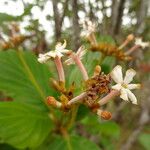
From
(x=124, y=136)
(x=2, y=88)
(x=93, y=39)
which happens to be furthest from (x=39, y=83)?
(x=124, y=136)

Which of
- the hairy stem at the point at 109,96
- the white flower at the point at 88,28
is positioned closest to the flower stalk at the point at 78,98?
the hairy stem at the point at 109,96

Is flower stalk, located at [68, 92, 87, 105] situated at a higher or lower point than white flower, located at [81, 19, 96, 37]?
lower

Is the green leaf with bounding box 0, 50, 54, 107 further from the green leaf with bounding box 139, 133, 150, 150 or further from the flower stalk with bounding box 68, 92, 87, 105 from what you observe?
the green leaf with bounding box 139, 133, 150, 150

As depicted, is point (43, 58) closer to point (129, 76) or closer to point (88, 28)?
point (129, 76)

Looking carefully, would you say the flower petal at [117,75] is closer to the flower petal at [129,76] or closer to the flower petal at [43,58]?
the flower petal at [129,76]

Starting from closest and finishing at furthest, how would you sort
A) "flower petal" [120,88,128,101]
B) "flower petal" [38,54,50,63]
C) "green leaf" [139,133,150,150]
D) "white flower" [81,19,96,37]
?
"flower petal" [120,88,128,101], "flower petal" [38,54,50,63], "white flower" [81,19,96,37], "green leaf" [139,133,150,150]

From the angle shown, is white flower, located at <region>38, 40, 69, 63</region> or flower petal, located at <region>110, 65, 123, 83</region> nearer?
flower petal, located at <region>110, 65, 123, 83</region>

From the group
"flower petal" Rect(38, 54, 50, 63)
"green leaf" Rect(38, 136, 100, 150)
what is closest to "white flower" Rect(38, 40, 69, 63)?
"flower petal" Rect(38, 54, 50, 63)

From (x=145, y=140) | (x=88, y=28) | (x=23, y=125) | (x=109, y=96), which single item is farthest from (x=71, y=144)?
(x=145, y=140)

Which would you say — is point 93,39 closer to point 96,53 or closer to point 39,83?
point 96,53
